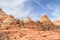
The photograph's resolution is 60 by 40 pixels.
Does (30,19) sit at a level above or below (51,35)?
above

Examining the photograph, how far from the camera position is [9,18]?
4322 centimetres

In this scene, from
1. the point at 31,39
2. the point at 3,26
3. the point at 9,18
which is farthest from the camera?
the point at 9,18

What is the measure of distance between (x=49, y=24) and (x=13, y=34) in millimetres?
19895

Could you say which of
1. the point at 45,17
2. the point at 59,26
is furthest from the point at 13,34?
the point at 59,26

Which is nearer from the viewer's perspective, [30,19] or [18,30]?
[18,30]

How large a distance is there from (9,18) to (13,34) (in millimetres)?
9327

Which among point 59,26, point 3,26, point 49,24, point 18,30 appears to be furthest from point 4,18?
point 59,26

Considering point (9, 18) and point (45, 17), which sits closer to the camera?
point (9, 18)

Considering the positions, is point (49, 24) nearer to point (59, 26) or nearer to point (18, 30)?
point (59, 26)

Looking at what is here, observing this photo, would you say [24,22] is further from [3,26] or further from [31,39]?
[31,39]

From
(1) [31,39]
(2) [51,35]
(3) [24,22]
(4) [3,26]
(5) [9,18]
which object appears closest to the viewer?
(1) [31,39]

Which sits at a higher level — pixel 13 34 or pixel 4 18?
pixel 4 18

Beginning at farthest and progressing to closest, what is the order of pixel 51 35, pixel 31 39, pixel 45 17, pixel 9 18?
pixel 45 17 < pixel 9 18 < pixel 51 35 < pixel 31 39

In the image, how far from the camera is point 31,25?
4506cm
